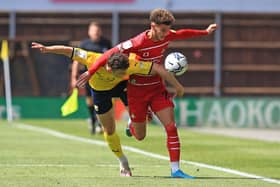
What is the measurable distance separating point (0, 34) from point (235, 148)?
16.9 metres

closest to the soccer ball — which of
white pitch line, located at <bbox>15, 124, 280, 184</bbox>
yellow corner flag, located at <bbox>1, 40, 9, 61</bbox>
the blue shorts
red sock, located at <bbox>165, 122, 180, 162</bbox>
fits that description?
the blue shorts

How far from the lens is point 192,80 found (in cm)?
3500

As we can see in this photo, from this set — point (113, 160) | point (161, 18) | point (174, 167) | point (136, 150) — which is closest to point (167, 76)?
point (161, 18)

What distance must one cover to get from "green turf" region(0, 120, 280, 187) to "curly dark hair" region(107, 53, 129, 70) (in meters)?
1.37

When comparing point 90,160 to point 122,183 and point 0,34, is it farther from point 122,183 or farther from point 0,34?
point 0,34

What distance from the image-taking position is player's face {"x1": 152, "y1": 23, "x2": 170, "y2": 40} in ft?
42.2

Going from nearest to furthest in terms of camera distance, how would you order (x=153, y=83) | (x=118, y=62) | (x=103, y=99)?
(x=118, y=62) → (x=153, y=83) → (x=103, y=99)

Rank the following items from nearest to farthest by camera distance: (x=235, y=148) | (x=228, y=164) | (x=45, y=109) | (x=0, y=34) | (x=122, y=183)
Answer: (x=122, y=183)
(x=228, y=164)
(x=235, y=148)
(x=45, y=109)
(x=0, y=34)

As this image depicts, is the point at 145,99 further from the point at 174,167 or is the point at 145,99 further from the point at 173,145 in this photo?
the point at 174,167

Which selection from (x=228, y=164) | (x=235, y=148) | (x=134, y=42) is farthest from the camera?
(x=235, y=148)

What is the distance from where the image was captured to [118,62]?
1247cm

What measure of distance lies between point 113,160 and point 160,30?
11.1ft

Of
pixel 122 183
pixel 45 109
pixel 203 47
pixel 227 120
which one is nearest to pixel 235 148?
pixel 122 183

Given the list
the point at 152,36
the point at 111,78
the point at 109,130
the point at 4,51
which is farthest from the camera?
the point at 4,51
